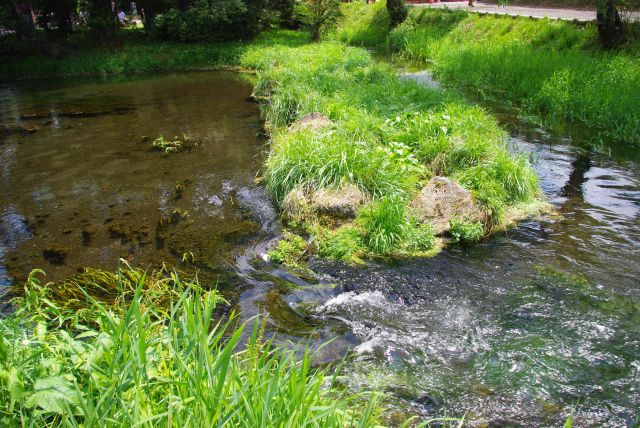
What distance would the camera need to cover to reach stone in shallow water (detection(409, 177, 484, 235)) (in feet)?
22.4

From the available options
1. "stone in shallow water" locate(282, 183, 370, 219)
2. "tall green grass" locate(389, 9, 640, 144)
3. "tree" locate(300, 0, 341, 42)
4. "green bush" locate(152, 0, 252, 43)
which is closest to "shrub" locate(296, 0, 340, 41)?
"tree" locate(300, 0, 341, 42)

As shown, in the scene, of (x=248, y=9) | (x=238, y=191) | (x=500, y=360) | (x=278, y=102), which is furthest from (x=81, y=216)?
(x=248, y=9)

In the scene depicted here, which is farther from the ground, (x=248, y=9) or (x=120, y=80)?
(x=248, y=9)

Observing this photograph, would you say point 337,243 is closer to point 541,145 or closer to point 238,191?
point 238,191

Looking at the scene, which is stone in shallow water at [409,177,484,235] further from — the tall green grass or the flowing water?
the tall green grass

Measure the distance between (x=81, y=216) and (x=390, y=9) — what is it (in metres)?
24.4

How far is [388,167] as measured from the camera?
7.70m

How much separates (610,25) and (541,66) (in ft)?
9.47

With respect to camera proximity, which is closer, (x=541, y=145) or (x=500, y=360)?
(x=500, y=360)

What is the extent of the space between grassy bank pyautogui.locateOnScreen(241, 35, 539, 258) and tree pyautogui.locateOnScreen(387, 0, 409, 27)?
18607mm

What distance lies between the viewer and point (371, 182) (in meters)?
7.41

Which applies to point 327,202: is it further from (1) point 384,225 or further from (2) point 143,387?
(2) point 143,387

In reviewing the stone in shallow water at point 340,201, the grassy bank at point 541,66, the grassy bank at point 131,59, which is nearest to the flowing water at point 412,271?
the stone in shallow water at point 340,201

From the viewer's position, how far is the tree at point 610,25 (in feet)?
46.8
